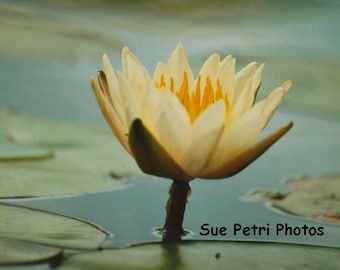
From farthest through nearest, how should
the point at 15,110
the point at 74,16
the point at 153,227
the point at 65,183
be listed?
the point at 74,16 < the point at 15,110 < the point at 65,183 < the point at 153,227

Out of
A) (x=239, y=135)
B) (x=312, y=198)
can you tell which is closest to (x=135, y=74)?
(x=239, y=135)

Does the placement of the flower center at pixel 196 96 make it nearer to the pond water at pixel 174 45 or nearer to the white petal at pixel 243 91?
the white petal at pixel 243 91

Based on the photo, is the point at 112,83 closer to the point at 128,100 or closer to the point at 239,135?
the point at 128,100

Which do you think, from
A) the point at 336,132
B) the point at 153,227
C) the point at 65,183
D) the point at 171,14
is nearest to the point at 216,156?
the point at 153,227

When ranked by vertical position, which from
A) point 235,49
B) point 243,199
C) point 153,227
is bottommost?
point 153,227

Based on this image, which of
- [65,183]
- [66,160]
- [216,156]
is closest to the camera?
[216,156]

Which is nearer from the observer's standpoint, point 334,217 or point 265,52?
point 334,217

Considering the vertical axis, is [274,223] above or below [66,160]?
below

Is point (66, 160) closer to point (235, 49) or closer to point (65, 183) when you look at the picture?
point (65, 183)

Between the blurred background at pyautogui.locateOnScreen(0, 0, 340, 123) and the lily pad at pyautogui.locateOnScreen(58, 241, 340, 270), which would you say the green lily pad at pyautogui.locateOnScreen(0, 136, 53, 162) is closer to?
the blurred background at pyautogui.locateOnScreen(0, 0, 340, 123)
